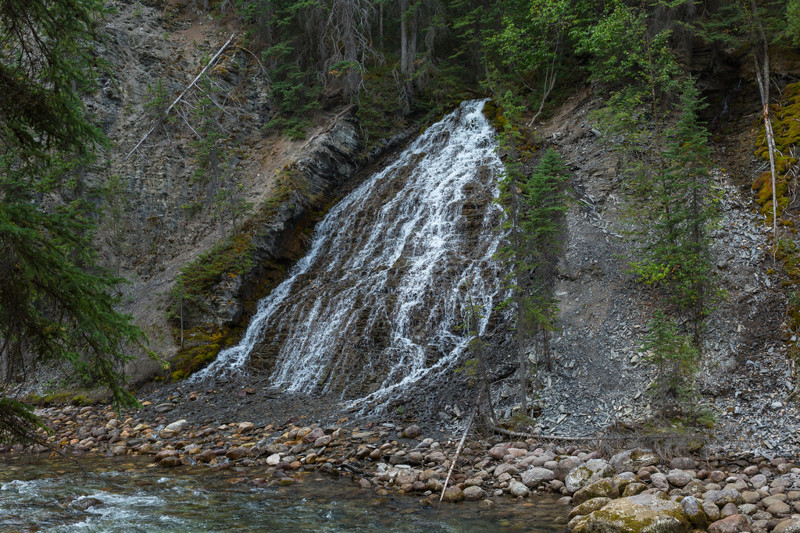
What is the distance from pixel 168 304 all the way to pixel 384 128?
1289 centimetres

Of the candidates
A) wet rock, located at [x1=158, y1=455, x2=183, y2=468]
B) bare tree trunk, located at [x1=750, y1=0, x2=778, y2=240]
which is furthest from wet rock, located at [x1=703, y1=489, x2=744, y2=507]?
wet rock, located at [x1=158, y1=455, x2=183, y2=468]

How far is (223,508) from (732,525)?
22.2ft

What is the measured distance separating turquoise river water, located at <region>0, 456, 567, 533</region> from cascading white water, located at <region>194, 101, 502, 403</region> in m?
4.55

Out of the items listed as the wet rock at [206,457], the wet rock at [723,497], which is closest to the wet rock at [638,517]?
the wet rock at [723,497]

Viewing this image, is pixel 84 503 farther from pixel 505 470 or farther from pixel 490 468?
pixel 505 470

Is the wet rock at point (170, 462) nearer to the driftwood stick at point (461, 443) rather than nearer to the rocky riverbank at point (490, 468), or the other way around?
the rocky riverbank at point (490, 468)

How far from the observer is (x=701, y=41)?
1598cm

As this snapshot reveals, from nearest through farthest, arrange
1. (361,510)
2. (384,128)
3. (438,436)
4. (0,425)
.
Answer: (0,425) < (361,510) < (438,436) < (384,128)

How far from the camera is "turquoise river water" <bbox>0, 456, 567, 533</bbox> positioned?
21.6ft

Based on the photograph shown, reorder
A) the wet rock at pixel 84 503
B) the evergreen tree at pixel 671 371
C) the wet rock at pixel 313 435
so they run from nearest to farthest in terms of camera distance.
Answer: the wet rock at pixel 84 503 → the evergreen tree at pixel 671 371 → the wet rock at pixel 313 435

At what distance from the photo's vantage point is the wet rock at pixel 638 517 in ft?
19.2

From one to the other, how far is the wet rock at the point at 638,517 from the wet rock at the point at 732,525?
307mm

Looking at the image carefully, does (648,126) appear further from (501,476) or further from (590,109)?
(501,476)

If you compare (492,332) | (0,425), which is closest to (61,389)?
(0,425)
